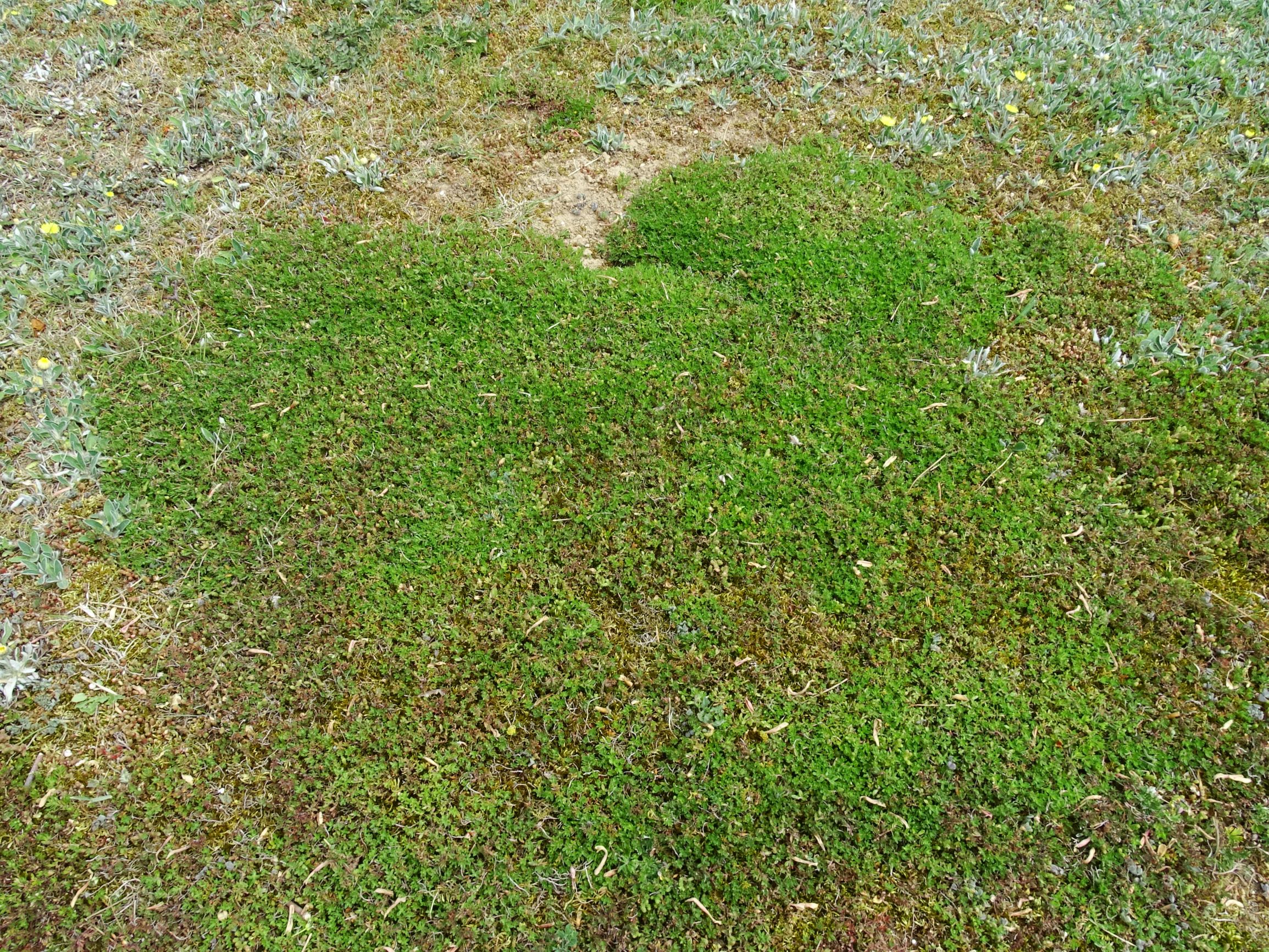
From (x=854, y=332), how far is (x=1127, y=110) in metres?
3.90

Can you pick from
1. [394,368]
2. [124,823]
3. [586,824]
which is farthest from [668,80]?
[124,823]

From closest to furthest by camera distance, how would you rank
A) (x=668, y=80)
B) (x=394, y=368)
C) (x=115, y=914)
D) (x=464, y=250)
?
(x=115, y=914) < (x=394, y=368) < (x=464, y=250) < (x=668, y=80)

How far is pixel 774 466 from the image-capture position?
5.11 metres

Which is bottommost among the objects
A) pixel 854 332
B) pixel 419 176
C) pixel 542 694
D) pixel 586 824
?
pixel 586 824

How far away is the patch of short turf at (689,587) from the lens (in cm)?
396

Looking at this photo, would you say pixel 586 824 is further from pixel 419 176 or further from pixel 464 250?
pixel 419 176

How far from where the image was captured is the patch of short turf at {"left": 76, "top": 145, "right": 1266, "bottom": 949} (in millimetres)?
3965

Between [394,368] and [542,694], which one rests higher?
[394,368]

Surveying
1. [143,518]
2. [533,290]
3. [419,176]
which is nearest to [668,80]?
[419,176]

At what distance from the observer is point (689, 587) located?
4.75m

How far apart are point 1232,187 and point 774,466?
496 cm

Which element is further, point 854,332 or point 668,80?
point 668,80

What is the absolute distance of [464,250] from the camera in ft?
20.0

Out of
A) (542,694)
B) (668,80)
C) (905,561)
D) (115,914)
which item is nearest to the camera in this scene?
(115,914)
